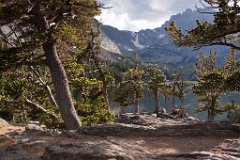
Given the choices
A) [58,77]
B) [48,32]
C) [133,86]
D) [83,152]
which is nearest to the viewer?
[83,152]

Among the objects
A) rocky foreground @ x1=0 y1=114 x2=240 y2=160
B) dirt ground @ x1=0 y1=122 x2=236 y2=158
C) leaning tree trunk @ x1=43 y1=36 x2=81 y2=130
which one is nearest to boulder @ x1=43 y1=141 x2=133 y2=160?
rocky foreground @ x1=0 y1=114 x2=240 y2=160

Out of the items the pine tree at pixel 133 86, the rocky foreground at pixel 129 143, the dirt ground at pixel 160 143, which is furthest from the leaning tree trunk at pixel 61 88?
the pine tree at pixel 133 86

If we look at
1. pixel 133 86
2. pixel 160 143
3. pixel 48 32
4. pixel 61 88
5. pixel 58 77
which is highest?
pixel 48 32

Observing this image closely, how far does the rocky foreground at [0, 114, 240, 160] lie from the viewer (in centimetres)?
1395

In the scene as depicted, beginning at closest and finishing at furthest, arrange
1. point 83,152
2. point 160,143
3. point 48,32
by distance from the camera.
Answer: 1. point 83,152
2. point 160,143
3. point 48,32

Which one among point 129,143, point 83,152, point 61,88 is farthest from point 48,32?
point 83,152

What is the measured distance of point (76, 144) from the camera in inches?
578

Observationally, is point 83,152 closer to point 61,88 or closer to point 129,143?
point 129,143

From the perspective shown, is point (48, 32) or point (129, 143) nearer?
point (129, 143)

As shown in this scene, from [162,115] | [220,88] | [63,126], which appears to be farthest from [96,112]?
[162,115]

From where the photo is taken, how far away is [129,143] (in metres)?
16.3

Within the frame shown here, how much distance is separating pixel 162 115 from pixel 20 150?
52732 millimetres

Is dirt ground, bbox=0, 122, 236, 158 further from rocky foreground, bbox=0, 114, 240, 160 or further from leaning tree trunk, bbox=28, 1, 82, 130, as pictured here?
leaning tree trunk, bbox=28, 1, 82, 130

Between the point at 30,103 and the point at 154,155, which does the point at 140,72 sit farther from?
the point at 154,155
